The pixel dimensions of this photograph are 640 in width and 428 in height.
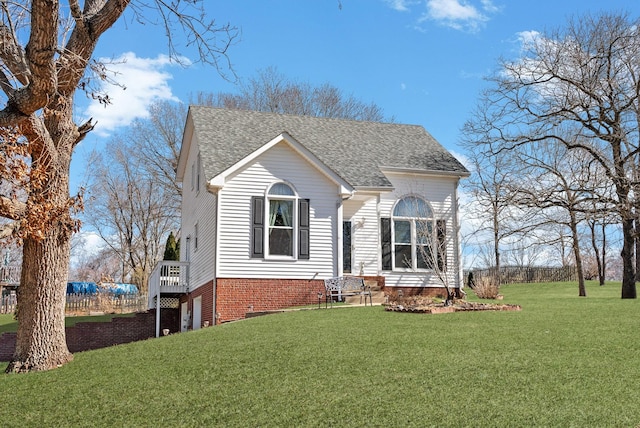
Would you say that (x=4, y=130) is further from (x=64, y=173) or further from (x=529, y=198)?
(x=529, y=198)

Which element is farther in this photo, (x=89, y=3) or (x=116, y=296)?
(x=116, y=296)

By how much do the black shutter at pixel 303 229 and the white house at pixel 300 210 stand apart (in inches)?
1.3

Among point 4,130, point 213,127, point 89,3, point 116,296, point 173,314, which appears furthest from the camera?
point 116,296

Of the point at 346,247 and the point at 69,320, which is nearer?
the point at 346,247

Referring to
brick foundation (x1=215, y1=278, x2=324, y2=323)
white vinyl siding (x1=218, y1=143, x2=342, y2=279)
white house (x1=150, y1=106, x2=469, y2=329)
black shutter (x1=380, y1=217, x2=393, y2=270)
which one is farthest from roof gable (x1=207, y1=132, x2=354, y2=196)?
brick foundation (x1=215, y1=278, x2=324, y2=323)

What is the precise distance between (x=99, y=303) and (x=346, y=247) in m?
18.5

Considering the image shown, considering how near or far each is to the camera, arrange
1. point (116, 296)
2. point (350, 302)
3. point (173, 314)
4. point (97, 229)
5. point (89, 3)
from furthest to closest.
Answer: point (97, 229) → point (116, 296) → point (173, 314) → point (350, 302) → point (89, 3)

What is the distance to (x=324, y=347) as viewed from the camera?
1094 centimetres

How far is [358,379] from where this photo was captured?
29.3 feet

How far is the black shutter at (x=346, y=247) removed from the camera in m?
21.2

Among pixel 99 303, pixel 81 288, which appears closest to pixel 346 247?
pixel 99 303

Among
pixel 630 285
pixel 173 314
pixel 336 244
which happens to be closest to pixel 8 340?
pixel 173 314

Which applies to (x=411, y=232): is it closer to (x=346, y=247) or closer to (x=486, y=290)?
(x=346, y=247)

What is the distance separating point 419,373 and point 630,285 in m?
15.3
